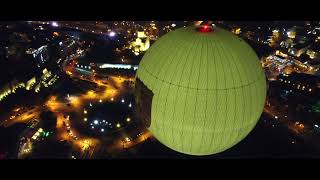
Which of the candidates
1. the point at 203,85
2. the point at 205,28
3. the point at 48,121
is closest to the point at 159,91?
the point at 203,85

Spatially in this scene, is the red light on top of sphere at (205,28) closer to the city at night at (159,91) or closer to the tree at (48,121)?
the city at night at (159,91)

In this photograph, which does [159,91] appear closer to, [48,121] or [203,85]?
[203,85]

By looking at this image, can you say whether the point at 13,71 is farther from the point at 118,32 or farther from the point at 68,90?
the point at 118,32

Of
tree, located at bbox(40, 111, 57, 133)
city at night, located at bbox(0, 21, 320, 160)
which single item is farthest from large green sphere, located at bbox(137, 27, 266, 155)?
tree, located at bbox(40, 111, 57, 133)

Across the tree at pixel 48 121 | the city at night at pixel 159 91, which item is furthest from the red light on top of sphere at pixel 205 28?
the tree at pixel 48 121

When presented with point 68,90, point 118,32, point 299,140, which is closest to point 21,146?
point 68,90

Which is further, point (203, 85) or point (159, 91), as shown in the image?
point (159, 91)
